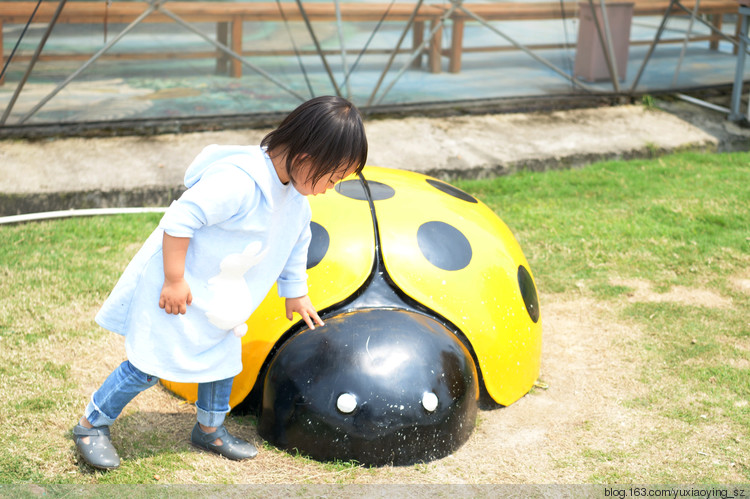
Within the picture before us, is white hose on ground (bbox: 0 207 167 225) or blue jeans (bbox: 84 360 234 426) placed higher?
blue jeans (bbox: 84 360 234 426)

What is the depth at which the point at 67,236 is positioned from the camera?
17.8ft

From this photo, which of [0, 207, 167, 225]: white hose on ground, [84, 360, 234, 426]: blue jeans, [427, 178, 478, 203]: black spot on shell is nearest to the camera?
[84, 360, 234, 426]: blue jeans

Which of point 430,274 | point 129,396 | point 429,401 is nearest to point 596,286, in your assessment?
point 430,274

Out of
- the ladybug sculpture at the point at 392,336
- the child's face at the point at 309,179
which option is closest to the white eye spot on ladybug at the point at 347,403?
the ladybug sculpture at the point at 392,336

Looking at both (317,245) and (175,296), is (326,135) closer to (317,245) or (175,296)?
(175,296)

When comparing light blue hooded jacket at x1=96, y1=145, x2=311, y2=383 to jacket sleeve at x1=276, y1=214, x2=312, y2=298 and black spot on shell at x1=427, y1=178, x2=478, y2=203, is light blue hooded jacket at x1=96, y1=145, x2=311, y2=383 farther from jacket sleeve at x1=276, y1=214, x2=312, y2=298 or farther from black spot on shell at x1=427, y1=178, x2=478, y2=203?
black spot on shell at x1=427, y1=178, x2=478, y2=203

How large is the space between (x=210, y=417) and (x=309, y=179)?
108cm

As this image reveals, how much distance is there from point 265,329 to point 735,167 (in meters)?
5.86

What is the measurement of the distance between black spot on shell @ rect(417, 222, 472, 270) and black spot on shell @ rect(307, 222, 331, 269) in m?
0.39

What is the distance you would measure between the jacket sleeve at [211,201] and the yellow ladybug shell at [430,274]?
0.76 metres

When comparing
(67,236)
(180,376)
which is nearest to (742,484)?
(180,376)

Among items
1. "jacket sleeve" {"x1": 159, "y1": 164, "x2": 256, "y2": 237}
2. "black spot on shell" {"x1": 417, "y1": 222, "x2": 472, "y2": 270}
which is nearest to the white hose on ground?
"black spot on shell" {"x1": 417, "y1": 222, "x2": 472, "y2": 270}

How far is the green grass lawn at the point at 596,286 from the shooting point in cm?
315

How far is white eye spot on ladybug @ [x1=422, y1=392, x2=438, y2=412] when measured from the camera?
2.91m
